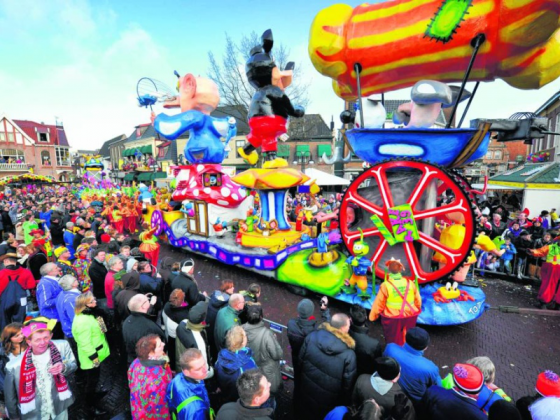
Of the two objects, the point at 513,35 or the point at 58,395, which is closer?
the point at 58,395

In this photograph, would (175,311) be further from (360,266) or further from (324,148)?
(324,148)

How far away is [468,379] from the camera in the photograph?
2025 mm

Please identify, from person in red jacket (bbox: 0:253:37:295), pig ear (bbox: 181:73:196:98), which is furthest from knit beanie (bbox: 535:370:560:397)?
pig ear (bbox: 181:73:196:98)

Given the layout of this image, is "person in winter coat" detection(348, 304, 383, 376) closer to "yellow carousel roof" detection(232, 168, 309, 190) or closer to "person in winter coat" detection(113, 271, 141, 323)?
"person in winter coat" detection(113, 271, 141, 323)

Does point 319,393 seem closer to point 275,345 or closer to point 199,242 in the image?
point 275,345

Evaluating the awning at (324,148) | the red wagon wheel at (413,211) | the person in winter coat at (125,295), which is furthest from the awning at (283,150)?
the person in winter coat at (125,295)

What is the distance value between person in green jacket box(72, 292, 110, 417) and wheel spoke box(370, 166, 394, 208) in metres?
4.70

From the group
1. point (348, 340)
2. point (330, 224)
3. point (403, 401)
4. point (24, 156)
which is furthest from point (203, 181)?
point (24, 156)

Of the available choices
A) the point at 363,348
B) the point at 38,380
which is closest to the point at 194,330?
the point at 38,380

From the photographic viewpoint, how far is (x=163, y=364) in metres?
2.47

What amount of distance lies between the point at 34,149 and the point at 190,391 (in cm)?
4349

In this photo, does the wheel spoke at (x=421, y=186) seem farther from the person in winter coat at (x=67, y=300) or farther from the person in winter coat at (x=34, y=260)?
the person in winter coat at (x=34, y=260)

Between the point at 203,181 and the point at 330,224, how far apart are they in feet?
15.4

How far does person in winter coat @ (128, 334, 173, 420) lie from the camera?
238cm
